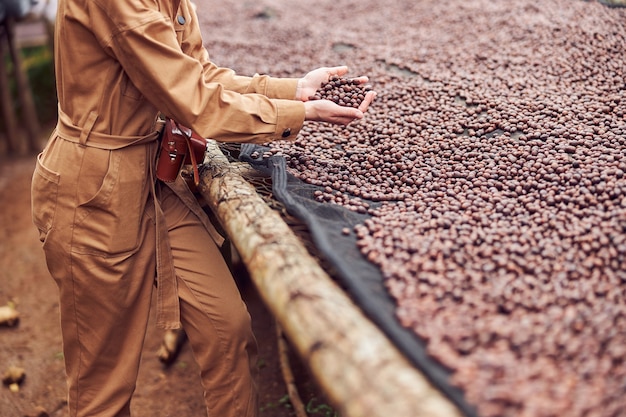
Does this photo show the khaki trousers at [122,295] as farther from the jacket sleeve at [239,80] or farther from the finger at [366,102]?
the finger at [366,102]

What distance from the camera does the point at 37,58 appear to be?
6199 millimetres

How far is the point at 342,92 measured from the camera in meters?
2.02

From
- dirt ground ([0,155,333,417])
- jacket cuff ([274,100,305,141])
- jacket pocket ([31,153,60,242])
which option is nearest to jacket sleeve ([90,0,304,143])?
jacket cuff ([274,100,305,141])

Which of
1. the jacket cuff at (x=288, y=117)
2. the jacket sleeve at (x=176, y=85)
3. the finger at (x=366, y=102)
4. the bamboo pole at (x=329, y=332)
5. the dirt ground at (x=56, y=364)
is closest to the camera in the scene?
the bamboo pole at (x=329, y=332)

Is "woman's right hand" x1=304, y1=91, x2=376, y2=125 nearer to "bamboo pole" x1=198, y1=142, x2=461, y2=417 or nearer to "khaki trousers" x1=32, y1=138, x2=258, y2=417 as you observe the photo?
"bamboo pole" x1=198, y1=142, x2=461, y2=417

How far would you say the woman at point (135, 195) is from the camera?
164 centimetres

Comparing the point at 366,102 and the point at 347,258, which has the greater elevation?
the point at 366,102

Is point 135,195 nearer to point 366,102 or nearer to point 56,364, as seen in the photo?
point 366,102

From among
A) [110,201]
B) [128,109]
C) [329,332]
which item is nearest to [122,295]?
[110,201]

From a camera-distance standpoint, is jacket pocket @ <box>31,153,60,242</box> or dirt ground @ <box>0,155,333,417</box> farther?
dirt ground @ <box>0,155,333,417</box>

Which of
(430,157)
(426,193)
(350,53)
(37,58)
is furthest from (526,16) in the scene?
(37,58)

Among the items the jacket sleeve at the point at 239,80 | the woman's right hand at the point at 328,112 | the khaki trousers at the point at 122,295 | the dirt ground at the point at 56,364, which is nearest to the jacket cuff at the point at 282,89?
the jacket sleeve at the point at 239,80

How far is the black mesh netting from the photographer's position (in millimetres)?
1157

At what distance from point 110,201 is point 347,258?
77cm
